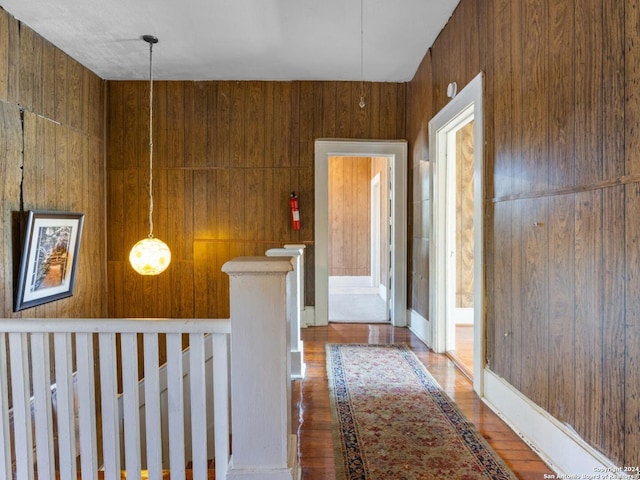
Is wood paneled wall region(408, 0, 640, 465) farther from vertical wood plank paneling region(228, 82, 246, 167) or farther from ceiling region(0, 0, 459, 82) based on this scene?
vertical wood plank paneling region(228, 82, 246, 167)

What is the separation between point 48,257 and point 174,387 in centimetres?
266

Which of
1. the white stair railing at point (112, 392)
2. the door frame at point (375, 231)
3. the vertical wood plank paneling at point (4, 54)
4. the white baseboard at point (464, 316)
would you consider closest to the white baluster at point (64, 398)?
the white stair railing at point (112, 392)

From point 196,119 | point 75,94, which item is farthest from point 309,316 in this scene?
point 75,94

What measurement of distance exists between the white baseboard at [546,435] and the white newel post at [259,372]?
3.91 feet

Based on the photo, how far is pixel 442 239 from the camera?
354 centimetres

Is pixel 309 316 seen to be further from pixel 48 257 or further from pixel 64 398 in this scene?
pixel 64 398

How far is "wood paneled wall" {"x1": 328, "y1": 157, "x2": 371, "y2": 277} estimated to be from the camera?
827 centimetres

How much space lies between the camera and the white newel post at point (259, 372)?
1.38 meters

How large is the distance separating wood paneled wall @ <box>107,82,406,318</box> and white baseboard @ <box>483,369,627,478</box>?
253 cm

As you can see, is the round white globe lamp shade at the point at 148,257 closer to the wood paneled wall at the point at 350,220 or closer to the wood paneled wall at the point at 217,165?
the wood paneled wall at the point at 217,165

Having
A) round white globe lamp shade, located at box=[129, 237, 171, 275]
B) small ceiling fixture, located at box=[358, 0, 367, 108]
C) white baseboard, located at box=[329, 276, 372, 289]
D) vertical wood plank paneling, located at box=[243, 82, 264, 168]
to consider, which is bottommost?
white baseboard, located at box=[329, 276, 372, 289]

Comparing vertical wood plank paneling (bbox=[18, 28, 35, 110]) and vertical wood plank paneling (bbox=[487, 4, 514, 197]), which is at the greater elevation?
vertical wood plank paneling (bbox=[18, 28, 35, 110])

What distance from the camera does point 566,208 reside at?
1766 mm

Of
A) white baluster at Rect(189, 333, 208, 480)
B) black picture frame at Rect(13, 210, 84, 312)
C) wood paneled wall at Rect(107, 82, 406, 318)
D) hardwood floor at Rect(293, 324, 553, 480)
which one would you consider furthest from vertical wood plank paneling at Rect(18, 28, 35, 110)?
hardwood floor at Rect(293, 324, 553, 480)
